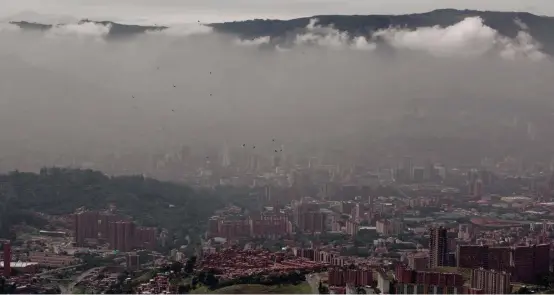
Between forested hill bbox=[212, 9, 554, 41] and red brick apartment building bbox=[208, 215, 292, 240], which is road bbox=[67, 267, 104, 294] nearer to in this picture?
red brick apartment building bbox=[208, 215, 292, 240]

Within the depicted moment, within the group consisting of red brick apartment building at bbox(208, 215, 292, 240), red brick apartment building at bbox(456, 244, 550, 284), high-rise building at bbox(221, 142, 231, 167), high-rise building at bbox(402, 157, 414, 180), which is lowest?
red brick apartment building at bbox(456, 244, 550, 284)

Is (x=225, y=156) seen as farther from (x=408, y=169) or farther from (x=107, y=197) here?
(x=408, y=169)

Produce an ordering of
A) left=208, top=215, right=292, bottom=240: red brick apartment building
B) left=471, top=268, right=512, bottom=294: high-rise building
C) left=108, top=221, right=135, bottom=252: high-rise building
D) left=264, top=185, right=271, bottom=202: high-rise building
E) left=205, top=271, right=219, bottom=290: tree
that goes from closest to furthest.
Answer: left=471, top=268, right=512, bottom=294: high-rise building
left=205, top=271, right=219, bottom=290: tree
left=108, top=221, right=135, bottom=252: high-rise building
left=208, top=215, right=292, bottom=240: red brick apartment building
left=264, top=185, right=271, bottom=202: high-rise building

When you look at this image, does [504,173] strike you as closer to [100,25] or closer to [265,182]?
[265,182]

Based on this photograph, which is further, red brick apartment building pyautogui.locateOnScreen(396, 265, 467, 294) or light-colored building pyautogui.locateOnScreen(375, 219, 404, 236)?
light-colored building pyautogui.locateOnScreen(375, 219, 404, 236)

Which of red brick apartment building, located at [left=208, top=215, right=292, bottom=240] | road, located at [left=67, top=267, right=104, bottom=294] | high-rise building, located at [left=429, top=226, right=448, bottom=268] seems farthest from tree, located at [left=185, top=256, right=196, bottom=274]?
high-rise building, located at [left=429, top=226, right=448, bottom=268]

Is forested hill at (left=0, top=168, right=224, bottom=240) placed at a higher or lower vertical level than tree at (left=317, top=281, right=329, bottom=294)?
higher

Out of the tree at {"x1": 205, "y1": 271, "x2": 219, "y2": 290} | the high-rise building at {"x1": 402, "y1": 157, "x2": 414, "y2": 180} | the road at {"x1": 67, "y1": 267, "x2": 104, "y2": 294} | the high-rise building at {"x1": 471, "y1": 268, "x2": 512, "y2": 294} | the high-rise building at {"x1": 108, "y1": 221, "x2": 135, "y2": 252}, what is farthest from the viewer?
the high-rise building at {"x1": 402, "y1": 157, "x2": 414, "y2": 180}
